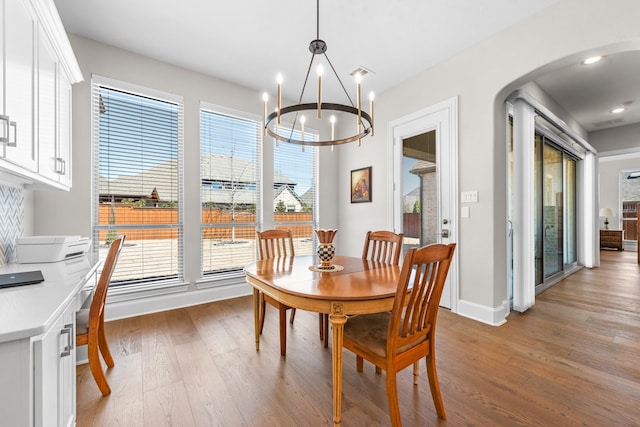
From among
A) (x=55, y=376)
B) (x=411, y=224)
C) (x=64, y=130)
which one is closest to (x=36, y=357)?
(x=55, y=376)

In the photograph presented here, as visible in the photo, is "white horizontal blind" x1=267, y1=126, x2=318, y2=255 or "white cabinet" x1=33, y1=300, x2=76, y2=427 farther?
"white horizontal blind" x1=267, y1=126, x2=318, y2=255

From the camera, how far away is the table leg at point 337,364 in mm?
1429

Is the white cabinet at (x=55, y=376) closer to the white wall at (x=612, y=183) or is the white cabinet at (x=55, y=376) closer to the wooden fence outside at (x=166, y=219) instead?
the wooden fence outside at (x=166, y=219)

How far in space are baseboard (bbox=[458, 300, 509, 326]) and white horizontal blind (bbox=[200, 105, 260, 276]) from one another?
269cm

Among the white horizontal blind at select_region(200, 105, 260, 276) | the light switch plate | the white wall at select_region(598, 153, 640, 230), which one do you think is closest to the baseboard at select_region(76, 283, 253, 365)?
the white horizontal blind at select_region(200, 105, 260, 276)

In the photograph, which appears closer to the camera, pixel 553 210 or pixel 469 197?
pixel 469 197

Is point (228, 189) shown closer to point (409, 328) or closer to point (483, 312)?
point (409, 328)

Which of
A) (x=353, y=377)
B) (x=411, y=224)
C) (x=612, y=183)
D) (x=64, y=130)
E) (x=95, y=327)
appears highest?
(x=612, y=183)

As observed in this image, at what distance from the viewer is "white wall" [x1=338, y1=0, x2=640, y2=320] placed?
6.88 feet

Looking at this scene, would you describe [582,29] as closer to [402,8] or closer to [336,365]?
[402,8]

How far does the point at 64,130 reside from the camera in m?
2.18

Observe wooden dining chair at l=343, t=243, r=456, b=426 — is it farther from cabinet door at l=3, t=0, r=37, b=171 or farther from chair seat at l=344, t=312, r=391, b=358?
cabinet door at l=3, t=0, r=37, b=171

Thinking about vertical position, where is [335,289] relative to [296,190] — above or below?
below

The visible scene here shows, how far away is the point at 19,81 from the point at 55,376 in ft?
4.94
